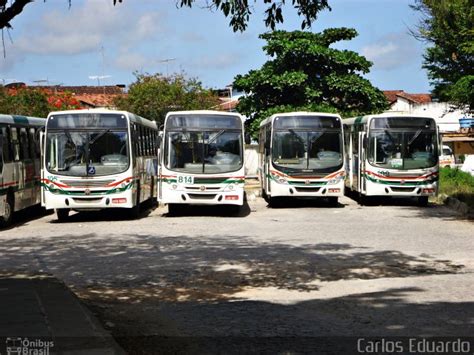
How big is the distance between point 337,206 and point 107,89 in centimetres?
7179

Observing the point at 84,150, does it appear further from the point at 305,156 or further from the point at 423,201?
the point at 423,201

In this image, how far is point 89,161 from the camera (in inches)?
806

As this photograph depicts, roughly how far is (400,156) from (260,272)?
13614mm

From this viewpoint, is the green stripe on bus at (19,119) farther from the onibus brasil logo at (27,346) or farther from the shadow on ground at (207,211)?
the onibus brasil logo at (27,346)

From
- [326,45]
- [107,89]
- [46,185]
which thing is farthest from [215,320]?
[107,89]

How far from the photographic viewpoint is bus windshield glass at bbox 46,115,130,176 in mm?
20391

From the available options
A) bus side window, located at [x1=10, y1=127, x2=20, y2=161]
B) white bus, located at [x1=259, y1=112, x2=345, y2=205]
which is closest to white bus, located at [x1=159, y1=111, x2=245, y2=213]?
white bus, located at [x1=259, y1=112, x2=345, y2=205]

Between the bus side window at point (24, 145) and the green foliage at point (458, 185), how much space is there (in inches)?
493

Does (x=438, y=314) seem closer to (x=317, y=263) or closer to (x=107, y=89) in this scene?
(x=317, y=263)

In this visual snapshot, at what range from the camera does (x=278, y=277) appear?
11.4 m

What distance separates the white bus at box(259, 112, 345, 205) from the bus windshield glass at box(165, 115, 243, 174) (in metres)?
2.50

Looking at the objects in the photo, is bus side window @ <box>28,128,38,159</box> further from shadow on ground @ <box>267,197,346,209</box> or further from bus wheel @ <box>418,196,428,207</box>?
bus wheel @ <box>418,196,428,207</box>

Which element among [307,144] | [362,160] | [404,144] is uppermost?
[307,144]

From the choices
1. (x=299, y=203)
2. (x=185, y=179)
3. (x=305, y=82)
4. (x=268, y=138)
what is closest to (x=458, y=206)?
(x=299, y=203)
